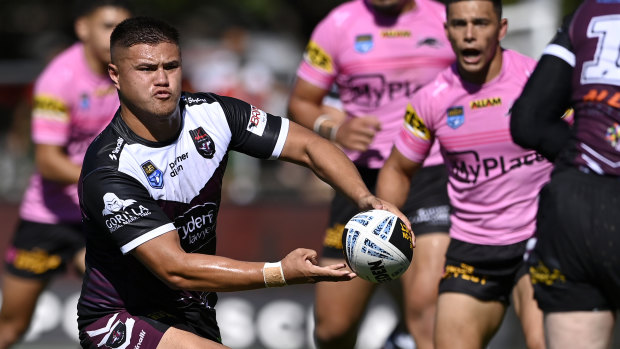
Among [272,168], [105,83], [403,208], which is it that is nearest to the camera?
[403,208]

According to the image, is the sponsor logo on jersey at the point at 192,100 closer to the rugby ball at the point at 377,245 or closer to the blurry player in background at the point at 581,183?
the rugby ball at the point at 377,245

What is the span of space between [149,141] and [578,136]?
2.03 meters

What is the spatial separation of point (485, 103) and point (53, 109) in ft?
10.7

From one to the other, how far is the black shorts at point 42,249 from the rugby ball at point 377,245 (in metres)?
3.59

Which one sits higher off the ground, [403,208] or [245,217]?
[403,208]

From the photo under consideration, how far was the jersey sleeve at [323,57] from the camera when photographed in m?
7.67

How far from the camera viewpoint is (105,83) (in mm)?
8047

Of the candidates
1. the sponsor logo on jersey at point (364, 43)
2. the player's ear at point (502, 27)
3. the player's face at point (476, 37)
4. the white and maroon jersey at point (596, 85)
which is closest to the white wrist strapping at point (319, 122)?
the sponsor logo on jersey at point (364, 43)

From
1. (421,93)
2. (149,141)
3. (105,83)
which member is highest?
(149,141)

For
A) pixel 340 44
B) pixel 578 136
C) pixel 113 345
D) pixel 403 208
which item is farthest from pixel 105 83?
pixel 578 136

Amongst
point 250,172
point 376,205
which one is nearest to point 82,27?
point 376,205

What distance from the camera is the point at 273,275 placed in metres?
4.84

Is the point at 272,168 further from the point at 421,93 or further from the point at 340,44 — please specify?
the point at 421,93

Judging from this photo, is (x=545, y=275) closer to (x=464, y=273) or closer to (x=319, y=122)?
(x=464, y=273)
